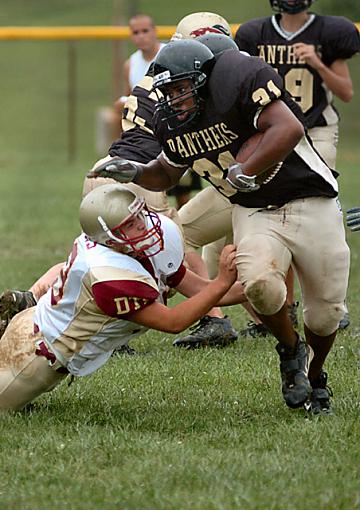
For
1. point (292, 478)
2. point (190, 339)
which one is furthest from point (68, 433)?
point (190, 339)

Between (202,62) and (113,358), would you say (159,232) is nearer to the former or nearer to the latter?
(202,62)

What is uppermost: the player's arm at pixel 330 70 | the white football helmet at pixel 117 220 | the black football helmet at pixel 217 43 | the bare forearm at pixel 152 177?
the black football helmet at pixel 217 43

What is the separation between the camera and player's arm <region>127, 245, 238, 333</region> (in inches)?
161

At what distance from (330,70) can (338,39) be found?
188 millimetres

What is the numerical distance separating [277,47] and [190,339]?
1.97 metres

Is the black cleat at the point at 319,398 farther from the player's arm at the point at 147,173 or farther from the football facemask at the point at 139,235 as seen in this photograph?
the player's arm at the point at 147,173

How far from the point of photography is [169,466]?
12.1ft

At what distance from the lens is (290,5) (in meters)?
6.57

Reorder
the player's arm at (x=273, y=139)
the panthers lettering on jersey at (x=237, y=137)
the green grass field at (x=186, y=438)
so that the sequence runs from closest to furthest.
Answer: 1. the green grass field at (x=186, y=438)
2. the player's arm at (x=273, y=139)
3. the panthers lettering on jersey at (x=237, y=137)

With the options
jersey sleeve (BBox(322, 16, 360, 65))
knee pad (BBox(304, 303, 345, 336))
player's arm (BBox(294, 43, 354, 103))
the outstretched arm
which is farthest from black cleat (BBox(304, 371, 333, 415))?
jersey sleeve (BBox(322, 16, 360, 65))

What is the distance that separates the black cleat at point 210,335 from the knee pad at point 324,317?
1.45 m

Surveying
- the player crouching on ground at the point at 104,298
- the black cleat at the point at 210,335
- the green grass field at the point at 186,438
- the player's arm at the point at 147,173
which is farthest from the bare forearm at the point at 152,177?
the black cleat at the point at 210,335

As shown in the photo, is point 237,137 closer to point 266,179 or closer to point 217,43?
point 266,179

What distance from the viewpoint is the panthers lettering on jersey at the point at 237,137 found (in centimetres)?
410
